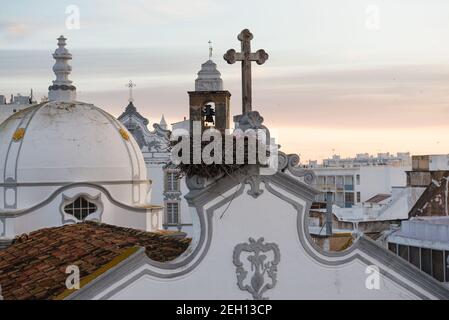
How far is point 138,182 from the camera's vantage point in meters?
27.0

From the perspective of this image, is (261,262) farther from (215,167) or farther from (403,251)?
(403,251)

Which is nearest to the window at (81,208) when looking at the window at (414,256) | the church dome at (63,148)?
the church dome at (63,148)

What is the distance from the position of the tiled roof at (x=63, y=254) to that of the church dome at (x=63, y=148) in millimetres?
9313

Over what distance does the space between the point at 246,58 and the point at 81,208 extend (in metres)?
15.3

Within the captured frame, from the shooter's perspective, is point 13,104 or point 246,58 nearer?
point 246,58

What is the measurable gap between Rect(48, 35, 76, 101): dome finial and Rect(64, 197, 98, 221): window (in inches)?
144

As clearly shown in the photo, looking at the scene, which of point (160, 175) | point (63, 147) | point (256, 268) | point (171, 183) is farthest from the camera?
point (160, 175)

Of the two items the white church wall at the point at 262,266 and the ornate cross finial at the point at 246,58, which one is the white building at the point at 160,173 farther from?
the white church wall at the point at 262,266

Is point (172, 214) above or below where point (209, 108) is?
below

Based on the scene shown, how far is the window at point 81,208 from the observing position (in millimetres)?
25844

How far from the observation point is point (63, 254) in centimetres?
1342

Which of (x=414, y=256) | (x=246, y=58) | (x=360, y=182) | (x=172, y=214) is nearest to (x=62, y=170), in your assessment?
(x=414, y=256)

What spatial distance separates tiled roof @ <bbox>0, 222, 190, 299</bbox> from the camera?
463 inches
